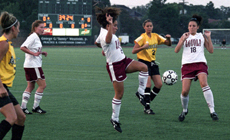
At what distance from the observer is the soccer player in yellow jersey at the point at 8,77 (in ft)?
15.5

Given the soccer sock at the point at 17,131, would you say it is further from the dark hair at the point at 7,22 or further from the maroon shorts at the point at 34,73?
the maroon shorts at the point at 34,73

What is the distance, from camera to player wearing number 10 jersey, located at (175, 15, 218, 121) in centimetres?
721

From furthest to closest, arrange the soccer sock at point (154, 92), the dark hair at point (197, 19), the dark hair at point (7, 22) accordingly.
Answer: the soccer sock at point (154, 92), the dark hair at point (197, 19), the dark hair at point (7, 22)

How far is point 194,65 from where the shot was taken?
7352mm

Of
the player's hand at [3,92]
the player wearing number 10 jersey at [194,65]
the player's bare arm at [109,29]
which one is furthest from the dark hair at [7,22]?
the player wearing number 10 jersey at [194,65]

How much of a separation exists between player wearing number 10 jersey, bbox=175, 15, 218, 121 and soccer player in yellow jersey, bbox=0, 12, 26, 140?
340cm

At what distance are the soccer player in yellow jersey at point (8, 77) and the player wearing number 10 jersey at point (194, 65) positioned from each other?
11.2 ft

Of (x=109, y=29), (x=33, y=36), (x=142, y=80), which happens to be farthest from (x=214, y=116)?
(x=33, y=36)

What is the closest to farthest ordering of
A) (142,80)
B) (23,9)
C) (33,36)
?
(142,80) → (33,36) → (23,9)

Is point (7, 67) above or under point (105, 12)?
under

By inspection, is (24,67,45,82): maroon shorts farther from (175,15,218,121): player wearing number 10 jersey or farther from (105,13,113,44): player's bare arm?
(175,15,218,121): player wearing number 10 jersey

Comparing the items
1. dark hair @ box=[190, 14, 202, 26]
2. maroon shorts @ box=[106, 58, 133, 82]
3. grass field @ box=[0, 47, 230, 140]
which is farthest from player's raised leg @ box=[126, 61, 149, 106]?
dark hair @ box=[190, 14, 202, 26]

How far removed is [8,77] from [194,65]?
148 inches

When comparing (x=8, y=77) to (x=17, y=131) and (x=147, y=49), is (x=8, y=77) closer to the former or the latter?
(x=17, y=131)
